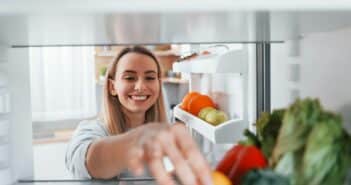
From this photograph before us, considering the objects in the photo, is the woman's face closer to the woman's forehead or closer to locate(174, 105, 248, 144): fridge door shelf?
the woman's forehead

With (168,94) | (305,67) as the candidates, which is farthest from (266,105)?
(168,94)

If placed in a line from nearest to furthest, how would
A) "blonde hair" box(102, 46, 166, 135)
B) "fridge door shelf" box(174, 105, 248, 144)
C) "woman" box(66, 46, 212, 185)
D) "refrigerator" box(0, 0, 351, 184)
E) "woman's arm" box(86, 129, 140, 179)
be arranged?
"refrigerator" box(0, 0, 351, 184) < "woman's arm" box(86, 129, 140, 179) < "fridge door shelf" box(174, 105, 248, 144) < "woman" box(66, 46, 212, 185) < "blonde hair" box(102, 46, 166, 135)

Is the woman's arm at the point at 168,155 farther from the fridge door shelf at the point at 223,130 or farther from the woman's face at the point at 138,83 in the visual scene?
the woman's face at the point at 138,83

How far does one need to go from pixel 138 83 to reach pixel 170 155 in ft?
3.32

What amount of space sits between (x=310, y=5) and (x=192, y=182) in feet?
0.64

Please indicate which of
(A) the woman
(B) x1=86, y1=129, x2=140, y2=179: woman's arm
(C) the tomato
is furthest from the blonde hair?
(C) the tomato

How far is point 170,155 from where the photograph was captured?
377mm

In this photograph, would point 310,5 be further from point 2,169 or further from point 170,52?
point 170,52

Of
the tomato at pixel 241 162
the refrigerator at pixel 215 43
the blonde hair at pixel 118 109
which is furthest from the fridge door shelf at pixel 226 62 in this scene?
the tomato at pixel 241 162

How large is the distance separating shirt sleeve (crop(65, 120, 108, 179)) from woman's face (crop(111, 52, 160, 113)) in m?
0.13

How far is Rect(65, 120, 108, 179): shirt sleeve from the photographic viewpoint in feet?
3.54

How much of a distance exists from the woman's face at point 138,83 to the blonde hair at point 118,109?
0.05 ft

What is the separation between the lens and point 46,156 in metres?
1.27

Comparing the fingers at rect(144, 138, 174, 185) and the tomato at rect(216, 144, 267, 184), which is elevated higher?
the fingers at rect(144, 138, 174, 185)
